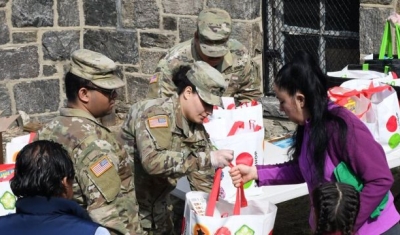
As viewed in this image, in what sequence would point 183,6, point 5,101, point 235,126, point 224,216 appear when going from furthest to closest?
point 5,101 → point 183,6 → point 235,126 → point 224,216

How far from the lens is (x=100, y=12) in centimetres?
709

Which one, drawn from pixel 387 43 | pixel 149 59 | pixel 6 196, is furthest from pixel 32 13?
pixel 6 196

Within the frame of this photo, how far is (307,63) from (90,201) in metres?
1.06

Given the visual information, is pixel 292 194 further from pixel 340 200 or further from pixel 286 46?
pixel 286 46

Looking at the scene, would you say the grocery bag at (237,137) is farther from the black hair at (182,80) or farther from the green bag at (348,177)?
the green bag at (348,177)

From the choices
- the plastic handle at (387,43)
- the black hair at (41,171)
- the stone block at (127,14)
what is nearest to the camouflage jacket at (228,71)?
the plastic handle at (387,43)

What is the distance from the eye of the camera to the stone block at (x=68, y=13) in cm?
700

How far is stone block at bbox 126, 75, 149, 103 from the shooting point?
7.00 metres

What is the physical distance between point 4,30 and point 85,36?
818 millimetres

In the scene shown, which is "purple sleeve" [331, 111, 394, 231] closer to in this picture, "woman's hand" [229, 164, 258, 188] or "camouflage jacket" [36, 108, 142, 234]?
"woman's hand" [229, 164, 258, 188]

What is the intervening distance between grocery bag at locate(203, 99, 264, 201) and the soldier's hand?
0.34 meters

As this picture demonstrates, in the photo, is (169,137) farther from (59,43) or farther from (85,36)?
(85,36)

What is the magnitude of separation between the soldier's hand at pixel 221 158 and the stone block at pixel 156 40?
328 cm

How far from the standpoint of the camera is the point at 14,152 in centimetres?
405
